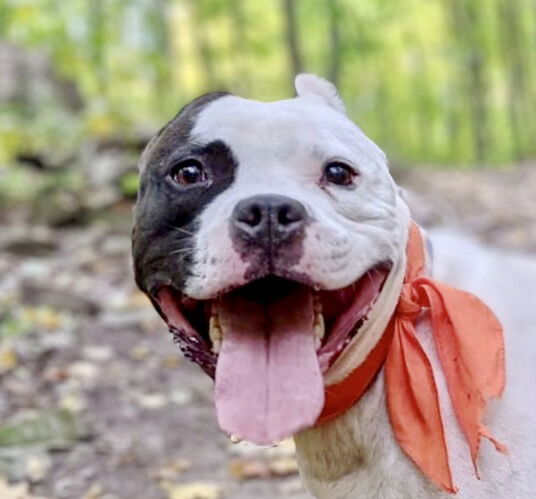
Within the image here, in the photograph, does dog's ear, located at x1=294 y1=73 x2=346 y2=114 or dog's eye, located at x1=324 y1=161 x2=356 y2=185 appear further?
dog's ear, located at x1=294 y1=73 x2=346 y2=114

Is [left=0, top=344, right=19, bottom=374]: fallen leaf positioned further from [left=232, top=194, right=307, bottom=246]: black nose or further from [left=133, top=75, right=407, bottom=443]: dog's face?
[left=232, top=194, right=307, bottom=246]: black nose

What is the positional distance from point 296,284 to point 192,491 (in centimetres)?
192

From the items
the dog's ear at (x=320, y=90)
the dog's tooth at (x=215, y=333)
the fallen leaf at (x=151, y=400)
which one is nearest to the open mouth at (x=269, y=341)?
the dog's tooth at (x=215, y=333)

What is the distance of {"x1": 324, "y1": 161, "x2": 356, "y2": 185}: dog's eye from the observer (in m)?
1.82

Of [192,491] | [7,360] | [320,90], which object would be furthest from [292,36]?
[320,90]

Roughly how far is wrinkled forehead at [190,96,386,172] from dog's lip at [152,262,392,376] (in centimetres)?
27

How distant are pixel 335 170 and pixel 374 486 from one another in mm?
736

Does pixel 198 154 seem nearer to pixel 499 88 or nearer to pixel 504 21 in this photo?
pixel 504 21

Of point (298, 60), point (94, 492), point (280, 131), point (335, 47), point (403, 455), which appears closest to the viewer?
point (280, 131)

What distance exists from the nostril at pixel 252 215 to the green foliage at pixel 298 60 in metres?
6.33

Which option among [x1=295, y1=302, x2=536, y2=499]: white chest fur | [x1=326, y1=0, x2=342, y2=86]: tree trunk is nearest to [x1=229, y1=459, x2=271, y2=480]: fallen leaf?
[x1=295, y1=302, x2=536, y2=499]: white chest fur

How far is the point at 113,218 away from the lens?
7.83 m

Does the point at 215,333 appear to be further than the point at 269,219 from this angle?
Yes

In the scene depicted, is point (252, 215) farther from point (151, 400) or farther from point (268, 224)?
point (151, 400)
